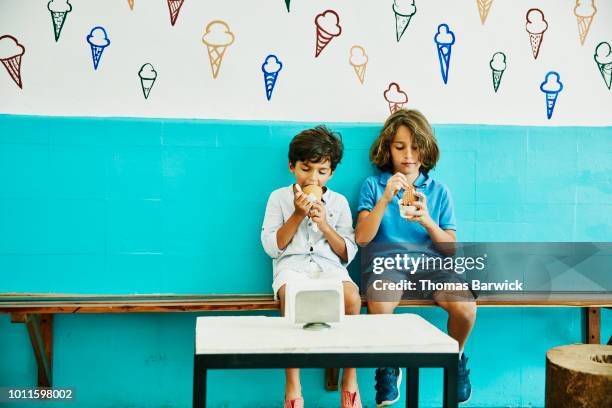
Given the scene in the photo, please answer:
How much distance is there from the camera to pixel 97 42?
325 cm

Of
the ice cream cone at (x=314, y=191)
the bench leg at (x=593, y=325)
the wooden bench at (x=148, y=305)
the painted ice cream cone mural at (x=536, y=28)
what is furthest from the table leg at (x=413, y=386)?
the painted ice cream cone mural at (x=536, y=28)

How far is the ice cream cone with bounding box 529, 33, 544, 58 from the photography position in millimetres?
3496

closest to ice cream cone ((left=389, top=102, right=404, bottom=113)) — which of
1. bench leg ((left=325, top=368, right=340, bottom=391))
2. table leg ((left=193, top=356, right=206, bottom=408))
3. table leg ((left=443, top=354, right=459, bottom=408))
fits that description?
bench leg ((left=325, top=368, right=340, bottom=391))

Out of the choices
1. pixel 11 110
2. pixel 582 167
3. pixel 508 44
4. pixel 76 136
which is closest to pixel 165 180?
pixel 76 136

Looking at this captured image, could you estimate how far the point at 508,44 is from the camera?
3.48 meters

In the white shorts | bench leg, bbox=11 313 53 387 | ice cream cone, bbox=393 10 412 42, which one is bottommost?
bench leg, bbox=11 313 53 387

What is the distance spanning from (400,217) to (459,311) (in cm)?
56

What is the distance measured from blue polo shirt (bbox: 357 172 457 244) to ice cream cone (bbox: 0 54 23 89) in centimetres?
181

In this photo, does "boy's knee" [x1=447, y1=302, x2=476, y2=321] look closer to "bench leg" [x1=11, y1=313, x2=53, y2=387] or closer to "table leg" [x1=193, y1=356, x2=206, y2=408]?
"table leg" [x1=193, y1=356, x2=206, y2=408]

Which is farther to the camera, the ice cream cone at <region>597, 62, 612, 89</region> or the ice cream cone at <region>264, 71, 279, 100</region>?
the ice cream cone at <region>597, 62, 612, 89</region>

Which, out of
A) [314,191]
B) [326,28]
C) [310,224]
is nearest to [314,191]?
[314,191]

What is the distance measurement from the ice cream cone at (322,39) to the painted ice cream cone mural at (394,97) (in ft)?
1.33

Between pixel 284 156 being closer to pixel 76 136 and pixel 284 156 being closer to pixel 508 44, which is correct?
pixel 76 136

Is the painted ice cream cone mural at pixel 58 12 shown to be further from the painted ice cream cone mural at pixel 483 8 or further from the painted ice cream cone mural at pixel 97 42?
the painted ice cream cone mural at pixel 483 8
